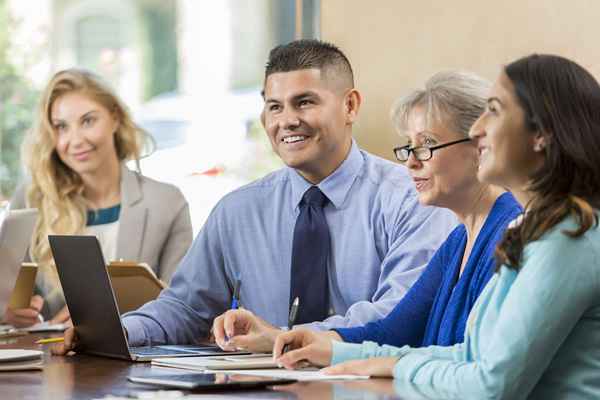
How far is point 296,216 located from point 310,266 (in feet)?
0.59

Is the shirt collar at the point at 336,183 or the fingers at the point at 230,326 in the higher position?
the shirt collar at the point at 336,183

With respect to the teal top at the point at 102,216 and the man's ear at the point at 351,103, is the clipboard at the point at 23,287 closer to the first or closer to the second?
the teal top at the point at 102,216

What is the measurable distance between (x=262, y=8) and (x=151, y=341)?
2.95 metres

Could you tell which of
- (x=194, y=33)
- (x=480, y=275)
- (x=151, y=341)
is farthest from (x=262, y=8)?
(x=480, y=275)

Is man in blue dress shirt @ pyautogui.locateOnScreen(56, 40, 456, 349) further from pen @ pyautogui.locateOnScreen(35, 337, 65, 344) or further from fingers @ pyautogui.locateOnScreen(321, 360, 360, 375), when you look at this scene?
fingers @ pyautogui.locateOnScreen(321, 360, 360, 375)

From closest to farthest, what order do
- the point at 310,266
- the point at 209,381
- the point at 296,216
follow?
the point at 209,381
the point at 310,266
the point at 296,216

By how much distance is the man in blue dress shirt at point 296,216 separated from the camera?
10.5 ft

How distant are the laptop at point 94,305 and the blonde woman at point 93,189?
1.39 meters

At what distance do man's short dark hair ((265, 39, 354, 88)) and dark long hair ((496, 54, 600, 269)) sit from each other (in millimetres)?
1539

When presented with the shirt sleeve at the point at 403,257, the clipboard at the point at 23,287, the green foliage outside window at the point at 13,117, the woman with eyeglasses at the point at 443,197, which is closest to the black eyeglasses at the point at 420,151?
the woman with eyeglasses at the point at 443,197

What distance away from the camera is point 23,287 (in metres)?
3.85

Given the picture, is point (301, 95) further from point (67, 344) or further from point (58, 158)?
point (58, 158)

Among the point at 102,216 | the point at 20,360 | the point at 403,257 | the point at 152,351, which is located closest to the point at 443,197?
the point at 403,257

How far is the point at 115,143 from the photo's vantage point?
4.66m
